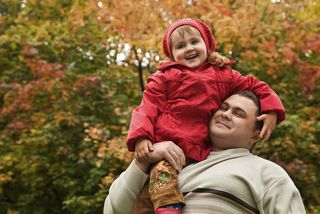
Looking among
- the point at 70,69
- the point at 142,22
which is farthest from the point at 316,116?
the point at 70,69

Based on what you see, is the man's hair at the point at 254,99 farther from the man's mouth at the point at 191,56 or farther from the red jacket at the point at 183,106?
the man's mouth at the point at 191,56

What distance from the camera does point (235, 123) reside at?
2.66 meters

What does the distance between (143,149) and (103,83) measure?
5875 millimetres

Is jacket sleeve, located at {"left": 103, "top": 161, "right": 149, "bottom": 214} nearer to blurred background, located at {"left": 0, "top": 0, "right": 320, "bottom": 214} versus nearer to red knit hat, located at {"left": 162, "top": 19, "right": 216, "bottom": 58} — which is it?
red knit hat, located at {"left": 162, "top": 19, "right": 216, "bottom": 58}

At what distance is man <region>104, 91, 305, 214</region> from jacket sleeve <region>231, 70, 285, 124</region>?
0.13 feet

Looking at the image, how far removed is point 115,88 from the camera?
8609 millimetres

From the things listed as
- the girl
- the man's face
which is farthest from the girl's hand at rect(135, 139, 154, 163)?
the man's face

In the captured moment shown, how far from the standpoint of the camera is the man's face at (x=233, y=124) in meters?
2.66

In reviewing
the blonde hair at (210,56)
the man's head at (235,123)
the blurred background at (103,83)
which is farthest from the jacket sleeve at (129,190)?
the blurred background at (103,83)

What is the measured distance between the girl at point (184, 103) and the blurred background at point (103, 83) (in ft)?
13.6

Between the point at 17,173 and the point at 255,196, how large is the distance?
6.55 m

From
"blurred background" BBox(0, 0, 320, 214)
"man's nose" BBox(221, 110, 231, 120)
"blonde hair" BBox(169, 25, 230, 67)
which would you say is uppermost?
"blonde hair" BBox(169, 25, 230, 67)

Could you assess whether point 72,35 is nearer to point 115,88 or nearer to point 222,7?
point 115,88

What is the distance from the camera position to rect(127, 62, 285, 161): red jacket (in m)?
2.64
